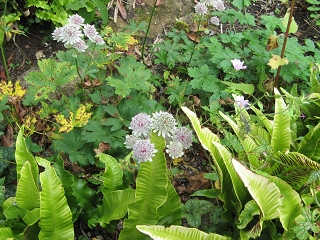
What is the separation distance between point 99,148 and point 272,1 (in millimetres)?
2351

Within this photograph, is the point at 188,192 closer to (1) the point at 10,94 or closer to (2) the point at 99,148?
(2) the point at 99,148

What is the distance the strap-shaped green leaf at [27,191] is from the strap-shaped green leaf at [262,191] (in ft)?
2.78

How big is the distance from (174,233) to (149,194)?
193 millimetres

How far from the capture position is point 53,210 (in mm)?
1661

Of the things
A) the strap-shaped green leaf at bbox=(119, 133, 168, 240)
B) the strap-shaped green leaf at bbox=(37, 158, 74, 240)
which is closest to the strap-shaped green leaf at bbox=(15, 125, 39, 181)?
the strap-shaped green leaf at bbox=(37, 158, 74, 240)

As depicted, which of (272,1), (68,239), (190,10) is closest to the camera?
(68,239)

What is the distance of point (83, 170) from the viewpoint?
78.4 inches

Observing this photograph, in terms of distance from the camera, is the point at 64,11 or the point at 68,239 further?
the point at 64,11

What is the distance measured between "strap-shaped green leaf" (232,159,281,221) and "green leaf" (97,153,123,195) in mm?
546

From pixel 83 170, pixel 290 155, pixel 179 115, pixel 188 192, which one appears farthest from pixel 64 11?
pixel 290 155

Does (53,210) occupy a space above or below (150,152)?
below

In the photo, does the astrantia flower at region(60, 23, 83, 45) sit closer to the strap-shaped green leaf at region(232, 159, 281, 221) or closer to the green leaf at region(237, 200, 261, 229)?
the strap-shaped green leaf at region(232, 159, 281, 221)

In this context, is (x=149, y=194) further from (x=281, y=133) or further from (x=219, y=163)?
(x=281, y=133)

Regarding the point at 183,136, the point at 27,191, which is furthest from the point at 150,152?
the point at 27,191
